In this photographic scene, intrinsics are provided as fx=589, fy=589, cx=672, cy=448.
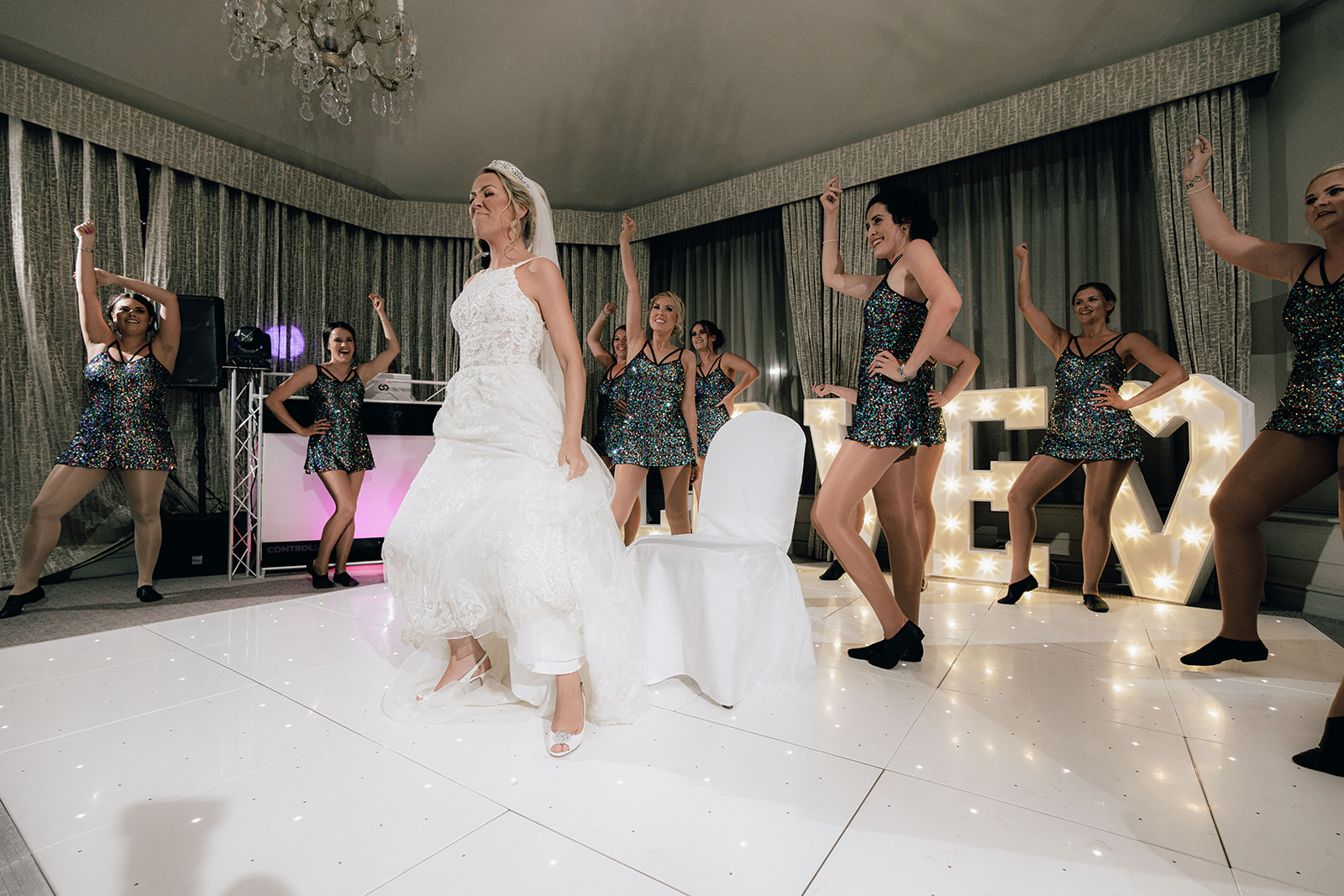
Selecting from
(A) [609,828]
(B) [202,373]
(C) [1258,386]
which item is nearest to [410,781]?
(A) [609,828]

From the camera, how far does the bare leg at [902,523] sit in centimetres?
243

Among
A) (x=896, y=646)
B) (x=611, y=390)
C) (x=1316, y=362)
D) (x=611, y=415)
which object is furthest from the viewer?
(x=611, y=390)

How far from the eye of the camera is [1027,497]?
3.48 meters

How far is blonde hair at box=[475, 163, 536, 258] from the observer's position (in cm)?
200

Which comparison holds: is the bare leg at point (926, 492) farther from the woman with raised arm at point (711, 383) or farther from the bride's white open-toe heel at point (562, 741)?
the bride's white open-toe heel at point (562, 741)

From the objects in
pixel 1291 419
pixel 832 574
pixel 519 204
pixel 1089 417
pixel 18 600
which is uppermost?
pixel 519 204

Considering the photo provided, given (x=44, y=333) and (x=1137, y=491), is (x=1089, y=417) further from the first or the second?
(x=44, y=333)

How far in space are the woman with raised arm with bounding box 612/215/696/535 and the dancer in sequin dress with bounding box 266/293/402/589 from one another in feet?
5.69

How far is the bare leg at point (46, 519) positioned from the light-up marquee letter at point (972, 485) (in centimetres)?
525

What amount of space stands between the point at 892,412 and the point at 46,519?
4.52m

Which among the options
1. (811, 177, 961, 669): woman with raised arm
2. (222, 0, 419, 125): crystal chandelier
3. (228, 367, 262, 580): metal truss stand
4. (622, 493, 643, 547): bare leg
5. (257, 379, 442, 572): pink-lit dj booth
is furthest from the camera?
(257, 379, 442, 572): pink-lit dj booth

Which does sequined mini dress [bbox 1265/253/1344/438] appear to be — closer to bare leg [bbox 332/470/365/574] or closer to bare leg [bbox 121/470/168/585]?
bare leg [bbox 332/470/365/574]

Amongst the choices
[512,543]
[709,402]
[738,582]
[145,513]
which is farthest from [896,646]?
[145,513]

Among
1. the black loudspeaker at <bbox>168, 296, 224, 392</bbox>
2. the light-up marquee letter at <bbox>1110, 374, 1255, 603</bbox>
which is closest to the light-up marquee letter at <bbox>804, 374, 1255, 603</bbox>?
the light-up marquee letter at <bbox>1110, 374, 1255, 603</bbox>
